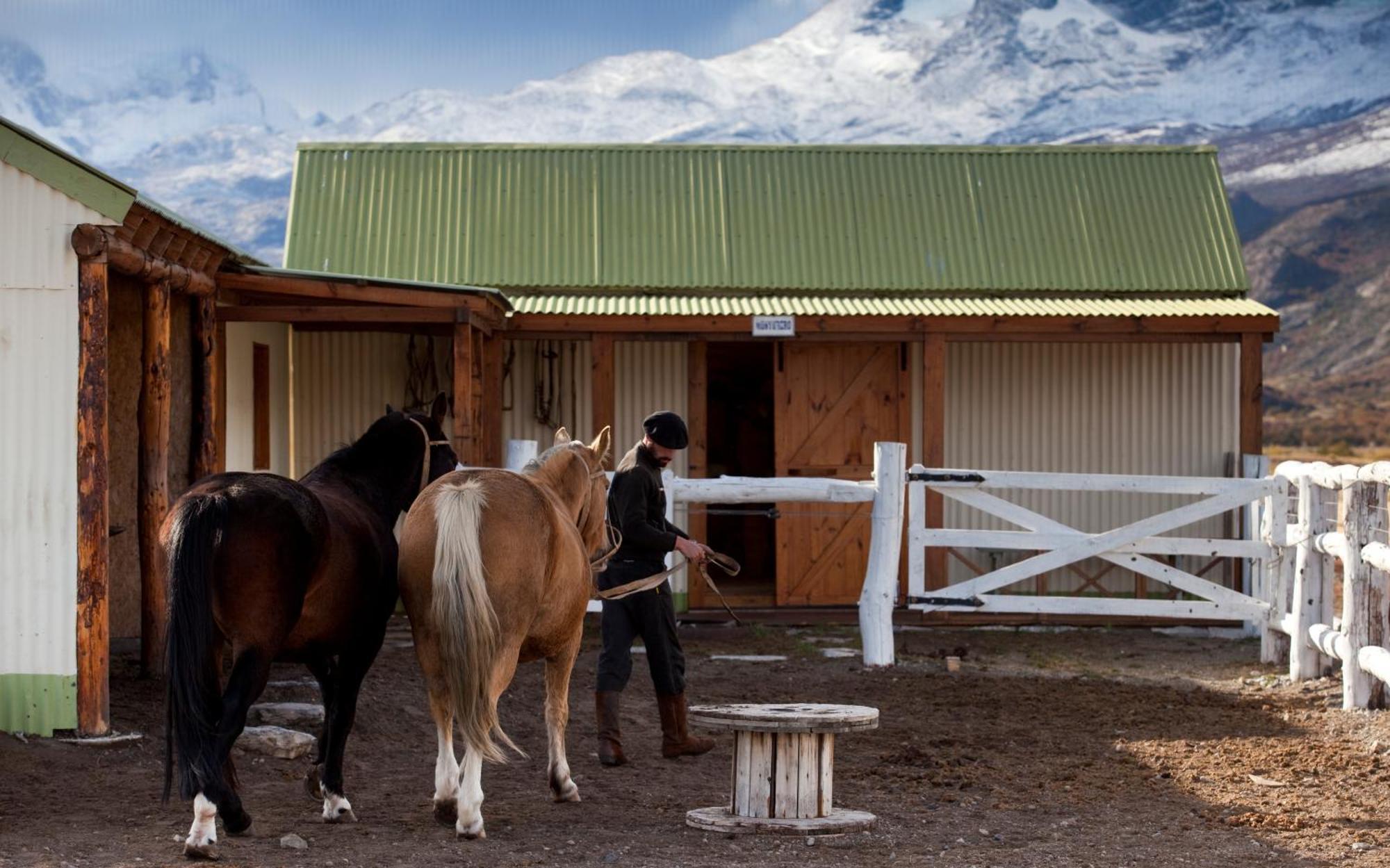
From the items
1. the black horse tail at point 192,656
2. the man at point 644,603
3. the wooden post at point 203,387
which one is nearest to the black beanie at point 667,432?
the man at point 644,603

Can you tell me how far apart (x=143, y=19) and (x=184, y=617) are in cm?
15544

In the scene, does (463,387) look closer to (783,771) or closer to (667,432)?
(667,432)

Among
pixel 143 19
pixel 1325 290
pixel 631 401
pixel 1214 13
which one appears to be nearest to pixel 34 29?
pixel 143 19

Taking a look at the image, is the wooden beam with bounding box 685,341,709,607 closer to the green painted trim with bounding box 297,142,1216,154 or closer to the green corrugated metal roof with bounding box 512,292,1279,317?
the green corrugated metal roof with bounding box 512,292,1279,317

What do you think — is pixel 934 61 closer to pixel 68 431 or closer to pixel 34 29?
pixel 34 29

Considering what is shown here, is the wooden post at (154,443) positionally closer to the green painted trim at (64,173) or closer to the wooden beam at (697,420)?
the green painted trim at (64,173)

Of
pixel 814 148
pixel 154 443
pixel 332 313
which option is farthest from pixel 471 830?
pixel 814 148

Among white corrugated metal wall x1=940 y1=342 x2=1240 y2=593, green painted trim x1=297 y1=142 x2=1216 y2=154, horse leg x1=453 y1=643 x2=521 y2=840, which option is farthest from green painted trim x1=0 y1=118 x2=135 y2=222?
white corrugated metal wall x1=940 y1=342 x2=1240 y2=593

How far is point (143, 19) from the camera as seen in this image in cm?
14688

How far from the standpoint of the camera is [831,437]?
13773mm

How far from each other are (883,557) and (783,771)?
195 inches

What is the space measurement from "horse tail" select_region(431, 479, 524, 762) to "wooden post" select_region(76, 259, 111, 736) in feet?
8.00

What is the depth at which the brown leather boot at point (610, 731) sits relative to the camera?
746 centimetres

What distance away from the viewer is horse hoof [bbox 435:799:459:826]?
19.5ft
